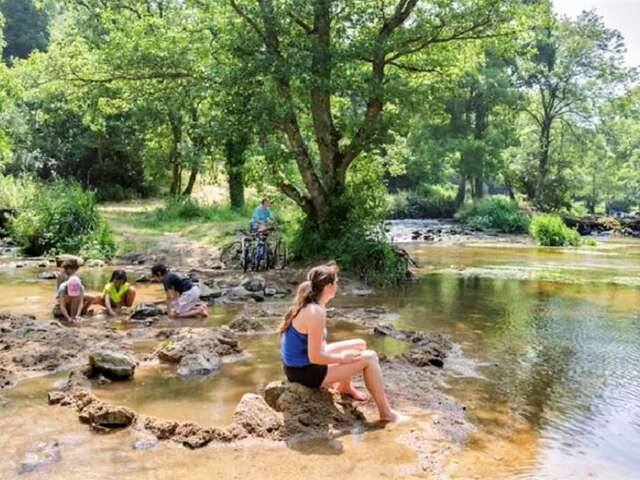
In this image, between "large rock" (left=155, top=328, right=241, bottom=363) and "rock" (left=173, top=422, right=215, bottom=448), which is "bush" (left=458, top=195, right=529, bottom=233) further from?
"rock" (left=173, top=422, right=215, bottom=448)

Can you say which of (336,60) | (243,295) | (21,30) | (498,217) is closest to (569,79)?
(498,217)

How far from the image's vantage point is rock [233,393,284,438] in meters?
5.90

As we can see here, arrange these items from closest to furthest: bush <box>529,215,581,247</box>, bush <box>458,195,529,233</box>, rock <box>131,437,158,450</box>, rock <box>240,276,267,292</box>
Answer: rock <box>131,437,158,450</box> < rock <box>240,276,267,292</box> < bush <box>529,215,581,247</box> < bush <box>458,195,529,233</box>

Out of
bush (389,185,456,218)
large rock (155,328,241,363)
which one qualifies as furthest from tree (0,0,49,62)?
large rock (155,328,241,363)

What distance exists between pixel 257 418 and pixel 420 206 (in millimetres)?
41717

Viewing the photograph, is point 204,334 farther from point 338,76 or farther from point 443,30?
point 443,30

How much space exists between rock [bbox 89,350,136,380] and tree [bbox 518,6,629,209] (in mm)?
38395

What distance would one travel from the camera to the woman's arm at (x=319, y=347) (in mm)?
6148

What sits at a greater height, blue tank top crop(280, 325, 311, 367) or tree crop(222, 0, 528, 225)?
tree crop(222, 0, 528, 225)

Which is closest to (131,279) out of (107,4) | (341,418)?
(341,418)

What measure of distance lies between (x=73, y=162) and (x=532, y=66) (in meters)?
29.7

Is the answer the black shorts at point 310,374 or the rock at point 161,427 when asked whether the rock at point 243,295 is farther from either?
the rock at point 161,427

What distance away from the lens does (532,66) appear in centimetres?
4369

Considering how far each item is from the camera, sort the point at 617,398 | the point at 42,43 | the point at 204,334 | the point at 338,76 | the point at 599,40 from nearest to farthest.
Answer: the point at 617,398, the point at 204,334, the point at 338,76, the point at 599,40, the point at 42,43
